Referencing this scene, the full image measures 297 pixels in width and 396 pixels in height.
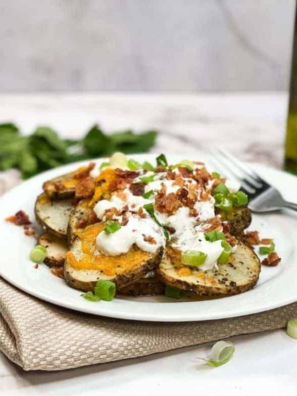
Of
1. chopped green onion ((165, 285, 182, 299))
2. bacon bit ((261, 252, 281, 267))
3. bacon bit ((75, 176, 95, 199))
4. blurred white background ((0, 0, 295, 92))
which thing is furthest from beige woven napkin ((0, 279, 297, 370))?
blurred white background ((0, 0, 295, 92))

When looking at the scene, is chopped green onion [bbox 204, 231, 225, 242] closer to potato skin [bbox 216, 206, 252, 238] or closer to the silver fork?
potato skin [bbox 216, 206, 252, 238]

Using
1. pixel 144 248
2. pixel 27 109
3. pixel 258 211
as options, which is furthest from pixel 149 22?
pixel 144 248

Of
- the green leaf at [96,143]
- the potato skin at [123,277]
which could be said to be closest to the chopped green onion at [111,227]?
the potato skin at [123,277]

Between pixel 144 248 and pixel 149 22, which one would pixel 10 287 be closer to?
pixel 144 248

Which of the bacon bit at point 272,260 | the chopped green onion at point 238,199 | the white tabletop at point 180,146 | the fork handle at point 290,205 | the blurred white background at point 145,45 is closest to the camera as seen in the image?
the white tabletop at point 180,146

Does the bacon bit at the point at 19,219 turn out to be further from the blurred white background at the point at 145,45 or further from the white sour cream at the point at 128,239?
the blurred white background at the point at 145,45

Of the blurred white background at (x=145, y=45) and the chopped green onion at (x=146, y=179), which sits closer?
the chopped green onion at (x=146, y=179)
